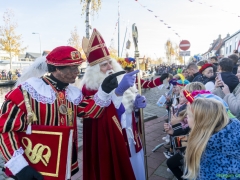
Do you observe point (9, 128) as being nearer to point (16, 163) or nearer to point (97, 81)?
point (16, 163)

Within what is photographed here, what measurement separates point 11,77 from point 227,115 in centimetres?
2827

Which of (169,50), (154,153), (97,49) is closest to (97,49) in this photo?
(97,49)

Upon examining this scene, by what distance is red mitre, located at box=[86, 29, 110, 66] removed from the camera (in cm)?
254

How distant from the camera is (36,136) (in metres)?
1.63

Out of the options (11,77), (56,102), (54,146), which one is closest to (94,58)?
(56,102)

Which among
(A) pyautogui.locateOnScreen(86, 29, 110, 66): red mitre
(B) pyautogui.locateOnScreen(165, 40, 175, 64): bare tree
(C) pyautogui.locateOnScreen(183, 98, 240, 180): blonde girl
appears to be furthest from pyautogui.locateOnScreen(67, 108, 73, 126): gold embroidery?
(B) pyautogui.locateOnScreen(165, 40, 175, 64): bare tree

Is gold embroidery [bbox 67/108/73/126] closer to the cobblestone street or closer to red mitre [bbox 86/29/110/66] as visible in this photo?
red mitre [bbox 86/29/110/66]

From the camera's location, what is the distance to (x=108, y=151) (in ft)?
7.15

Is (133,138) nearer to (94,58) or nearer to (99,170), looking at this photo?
(99,170)

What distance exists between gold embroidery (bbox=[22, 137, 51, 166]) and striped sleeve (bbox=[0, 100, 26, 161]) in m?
0.08

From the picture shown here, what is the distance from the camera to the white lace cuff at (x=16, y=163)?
151cm

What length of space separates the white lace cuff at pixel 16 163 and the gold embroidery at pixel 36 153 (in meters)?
0.09

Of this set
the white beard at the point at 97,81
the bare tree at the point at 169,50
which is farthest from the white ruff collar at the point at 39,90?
the bare tree at the point at 169,50

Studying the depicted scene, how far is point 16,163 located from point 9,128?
27cm
